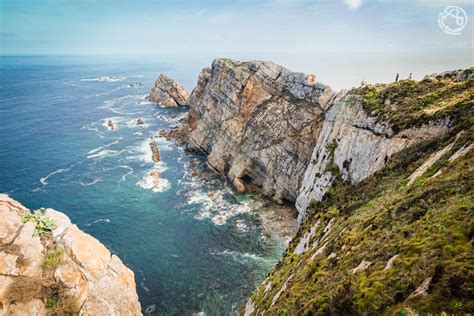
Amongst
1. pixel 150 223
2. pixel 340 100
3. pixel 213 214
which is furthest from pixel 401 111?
pixel 150 223

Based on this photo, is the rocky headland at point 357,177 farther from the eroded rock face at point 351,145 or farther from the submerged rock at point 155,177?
the submerged rock at point 155,177

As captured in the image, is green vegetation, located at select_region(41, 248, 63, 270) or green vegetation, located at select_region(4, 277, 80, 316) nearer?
green vegetation, located at select_region(4, 277, 80, 316)

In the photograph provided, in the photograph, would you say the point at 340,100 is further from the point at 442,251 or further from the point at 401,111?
the point at 442,251

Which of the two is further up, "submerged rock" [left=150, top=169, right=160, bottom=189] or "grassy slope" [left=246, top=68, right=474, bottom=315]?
"grassy slope" [left=246, top=68, right=474, bottom=315]

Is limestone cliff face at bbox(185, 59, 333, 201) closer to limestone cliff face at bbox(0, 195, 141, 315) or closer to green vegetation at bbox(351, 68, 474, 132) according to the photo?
green vegetation at bbox(351, 68, 474, 132)

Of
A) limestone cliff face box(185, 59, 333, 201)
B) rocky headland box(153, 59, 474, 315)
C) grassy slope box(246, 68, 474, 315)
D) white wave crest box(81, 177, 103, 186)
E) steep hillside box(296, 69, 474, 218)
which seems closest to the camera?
grassy slope box(246, 68, 474, 315)

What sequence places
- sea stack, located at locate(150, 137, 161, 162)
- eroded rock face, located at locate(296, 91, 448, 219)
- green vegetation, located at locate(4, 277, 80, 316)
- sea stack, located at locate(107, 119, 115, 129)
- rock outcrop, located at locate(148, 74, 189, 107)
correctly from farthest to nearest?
rock outcrop, located at locate(148, 74, 189, 107) < sea stack, located at locate(107, 119, 115, 129) < sea stack, located at locate(150, 137, 161, 162) < eroded rock face, located at locate(296, 91, 448, 219) < green vegetation, located at locate(4, 277, 80, 316)

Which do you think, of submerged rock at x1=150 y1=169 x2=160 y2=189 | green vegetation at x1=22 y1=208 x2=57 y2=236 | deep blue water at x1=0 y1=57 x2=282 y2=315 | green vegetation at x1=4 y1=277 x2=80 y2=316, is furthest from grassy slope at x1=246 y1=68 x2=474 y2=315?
submerged rock at x1=150 y1=169 x2=160 y2=189

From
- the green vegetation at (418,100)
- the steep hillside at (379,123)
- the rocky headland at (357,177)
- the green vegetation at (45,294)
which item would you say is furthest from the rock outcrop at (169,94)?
the green vegetation at (45,294)

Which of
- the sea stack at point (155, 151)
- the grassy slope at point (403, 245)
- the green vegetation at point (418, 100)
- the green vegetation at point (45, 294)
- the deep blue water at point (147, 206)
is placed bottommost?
the deep blue water at point (147, 206)
